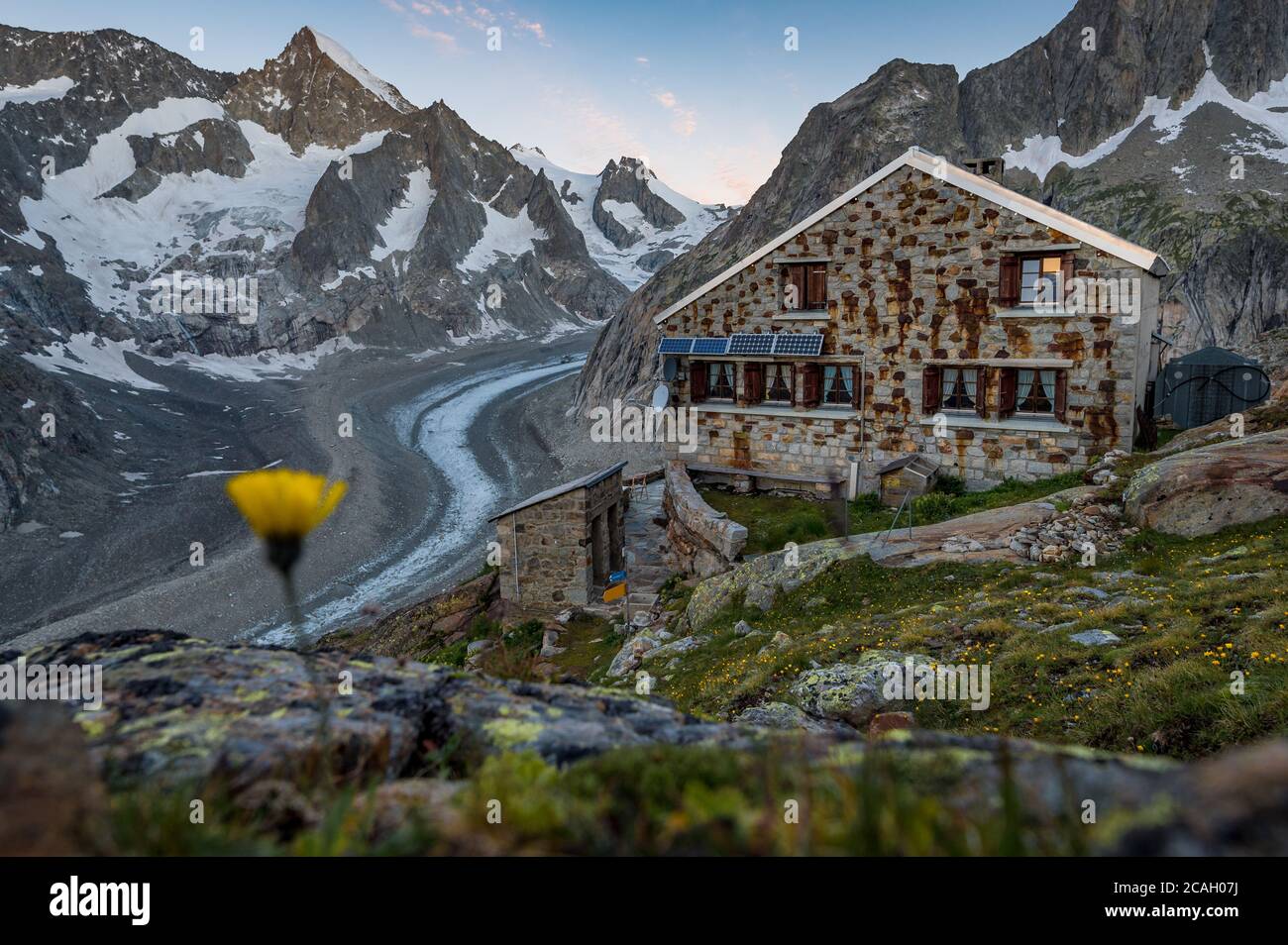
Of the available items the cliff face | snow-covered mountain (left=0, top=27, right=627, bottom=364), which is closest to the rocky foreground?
the cliff face

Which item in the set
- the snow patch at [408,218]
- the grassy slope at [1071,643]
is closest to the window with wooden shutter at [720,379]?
the grassy slope at [1071,643]

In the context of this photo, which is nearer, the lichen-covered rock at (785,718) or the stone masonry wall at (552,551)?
the lichen-covered rock at (785,718)

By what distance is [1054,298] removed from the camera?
59.7 feet

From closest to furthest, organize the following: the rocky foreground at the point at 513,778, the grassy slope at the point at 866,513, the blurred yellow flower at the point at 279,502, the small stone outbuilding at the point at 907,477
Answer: the rocky foreground at the point at 513,778, the blurred yellow flower at the point at 279,502, the grassy slope at the point at 866,513, the small stone outbuilding at the point at 907,477

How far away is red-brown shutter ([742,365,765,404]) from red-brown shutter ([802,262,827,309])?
2.48m

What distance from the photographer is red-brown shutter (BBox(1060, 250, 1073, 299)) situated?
1797 centimetres

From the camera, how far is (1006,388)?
19219 millimetres

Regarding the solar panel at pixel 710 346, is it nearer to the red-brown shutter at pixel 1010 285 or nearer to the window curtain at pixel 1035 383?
the red-brown shutter at pixel 1010 285

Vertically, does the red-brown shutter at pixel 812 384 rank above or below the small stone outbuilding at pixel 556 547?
above

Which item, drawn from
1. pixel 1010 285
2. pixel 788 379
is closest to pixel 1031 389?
pixel 1010 285

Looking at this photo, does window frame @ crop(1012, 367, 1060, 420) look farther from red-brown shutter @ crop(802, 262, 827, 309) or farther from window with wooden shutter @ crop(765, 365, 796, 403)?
window with wooden shutter @ crop(765, 365, 796, 403)

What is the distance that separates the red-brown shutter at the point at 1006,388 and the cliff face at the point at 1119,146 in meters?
36.4

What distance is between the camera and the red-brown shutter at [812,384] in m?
21.7

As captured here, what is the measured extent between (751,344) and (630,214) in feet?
578
